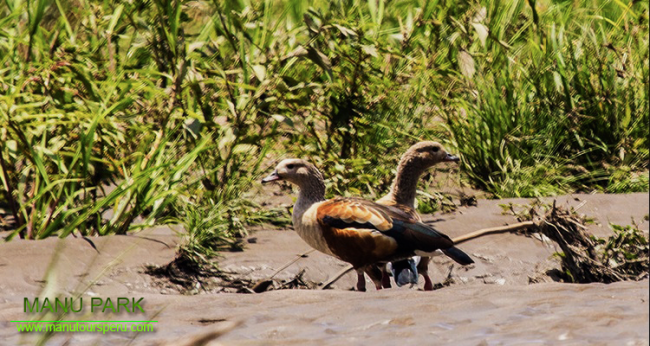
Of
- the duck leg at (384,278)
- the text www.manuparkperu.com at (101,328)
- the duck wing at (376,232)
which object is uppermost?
the duck wing at (376,232)

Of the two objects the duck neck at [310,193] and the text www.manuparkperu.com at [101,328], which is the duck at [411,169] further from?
the text www.manuparkperu.com at [101,328]

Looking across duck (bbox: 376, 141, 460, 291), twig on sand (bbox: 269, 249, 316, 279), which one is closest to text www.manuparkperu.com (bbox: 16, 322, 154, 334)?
twig on sand (bbox: 269, 249, 316, 279)

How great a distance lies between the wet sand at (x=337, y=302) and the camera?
3828 millimetres

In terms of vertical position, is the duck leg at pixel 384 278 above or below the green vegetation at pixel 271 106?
below

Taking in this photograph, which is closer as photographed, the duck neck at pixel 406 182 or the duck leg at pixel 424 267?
the duck leg at pixel 424 267

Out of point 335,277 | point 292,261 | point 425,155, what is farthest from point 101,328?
point 425,155

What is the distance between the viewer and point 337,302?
449 centimetres

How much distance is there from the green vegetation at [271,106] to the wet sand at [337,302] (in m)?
0.32

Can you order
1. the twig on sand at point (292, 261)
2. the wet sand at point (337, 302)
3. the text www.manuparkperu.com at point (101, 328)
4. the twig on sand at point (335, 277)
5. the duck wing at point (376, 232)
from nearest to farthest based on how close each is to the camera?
the wet sand at point (337, 302) < the text www.manuparkperu.com at point (101, 328) < the duck wing at point (376, 232) < the twig on sand at point (335, 277) < the twig on sand at point (292, 261)

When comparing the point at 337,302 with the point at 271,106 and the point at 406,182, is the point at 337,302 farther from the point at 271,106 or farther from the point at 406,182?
the point at 271,106

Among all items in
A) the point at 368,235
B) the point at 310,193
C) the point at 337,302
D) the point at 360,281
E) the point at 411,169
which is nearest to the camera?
the point at 337,302

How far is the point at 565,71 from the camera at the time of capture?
8180 mm

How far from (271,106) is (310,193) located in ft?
4.41

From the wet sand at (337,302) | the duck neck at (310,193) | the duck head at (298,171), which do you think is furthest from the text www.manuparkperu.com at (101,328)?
the duck head at (298,171)
